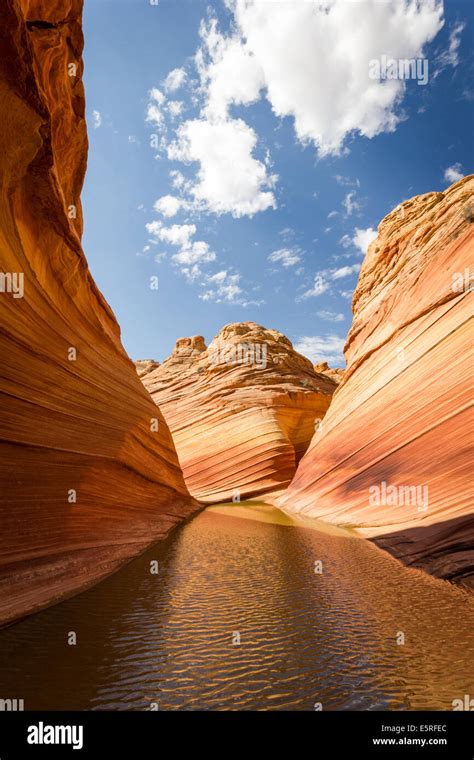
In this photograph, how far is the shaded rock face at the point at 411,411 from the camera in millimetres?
6027

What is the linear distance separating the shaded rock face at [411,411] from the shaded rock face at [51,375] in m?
4.66

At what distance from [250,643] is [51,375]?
419 centimetres

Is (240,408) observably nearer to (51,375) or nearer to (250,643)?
(51,375)

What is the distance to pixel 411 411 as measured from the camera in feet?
26.6

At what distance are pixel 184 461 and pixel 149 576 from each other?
14644 mm

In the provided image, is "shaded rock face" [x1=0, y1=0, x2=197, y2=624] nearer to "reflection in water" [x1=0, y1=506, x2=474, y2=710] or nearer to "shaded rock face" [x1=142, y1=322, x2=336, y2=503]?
"reflection in water" [x1=0, y1=506, x2=474, y2=710]

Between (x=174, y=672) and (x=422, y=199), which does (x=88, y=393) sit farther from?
(x=422, y=199)

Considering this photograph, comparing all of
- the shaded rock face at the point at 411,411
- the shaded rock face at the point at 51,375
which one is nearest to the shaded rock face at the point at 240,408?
the shaded rock face at the point at 411,411

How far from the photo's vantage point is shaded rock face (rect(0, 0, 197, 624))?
412 centimetres

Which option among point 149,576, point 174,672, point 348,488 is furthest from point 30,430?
point 348,488

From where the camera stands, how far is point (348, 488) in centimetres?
949
